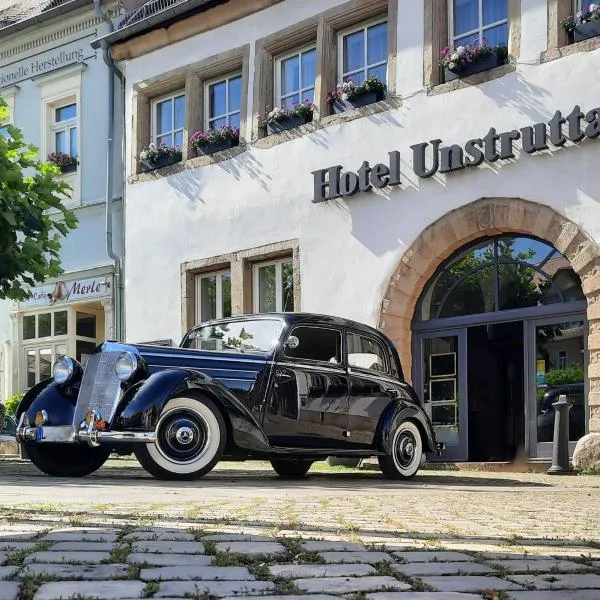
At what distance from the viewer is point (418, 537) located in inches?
196

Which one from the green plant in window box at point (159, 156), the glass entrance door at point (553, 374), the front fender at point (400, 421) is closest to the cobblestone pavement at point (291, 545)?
the front fender at point (400, 421)

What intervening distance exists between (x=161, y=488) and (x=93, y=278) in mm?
13070

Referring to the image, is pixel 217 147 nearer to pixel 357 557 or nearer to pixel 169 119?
pixel 169 119

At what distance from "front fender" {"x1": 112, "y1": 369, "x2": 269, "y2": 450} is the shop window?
574 centimetres

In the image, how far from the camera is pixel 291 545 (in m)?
4.47

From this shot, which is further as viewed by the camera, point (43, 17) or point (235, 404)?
point (43, 17)

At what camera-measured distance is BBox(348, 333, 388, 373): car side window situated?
11.4 metres

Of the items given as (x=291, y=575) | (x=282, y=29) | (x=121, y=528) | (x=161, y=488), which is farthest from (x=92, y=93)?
(x=291, y=575)

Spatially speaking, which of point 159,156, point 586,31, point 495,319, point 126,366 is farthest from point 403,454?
point 159,156

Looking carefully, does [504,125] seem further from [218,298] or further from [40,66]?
[40,66]

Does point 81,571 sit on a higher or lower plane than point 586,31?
lower

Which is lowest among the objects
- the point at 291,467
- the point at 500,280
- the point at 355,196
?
the point at 291,467

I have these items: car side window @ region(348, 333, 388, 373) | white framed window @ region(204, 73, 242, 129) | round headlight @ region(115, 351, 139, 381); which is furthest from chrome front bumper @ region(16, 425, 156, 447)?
white framed window @ region(204, 73, 242, 129)

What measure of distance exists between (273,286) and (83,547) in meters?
13.9
